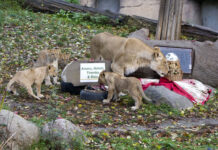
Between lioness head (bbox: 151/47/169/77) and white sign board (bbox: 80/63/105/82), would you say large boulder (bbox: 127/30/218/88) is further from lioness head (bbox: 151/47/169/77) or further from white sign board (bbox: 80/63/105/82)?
A: white sign board (bbox: 80/63/105/82)

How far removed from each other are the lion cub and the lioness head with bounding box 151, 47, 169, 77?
1.60 m

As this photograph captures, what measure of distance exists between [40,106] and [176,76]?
3.97 m

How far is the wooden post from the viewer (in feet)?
39.2

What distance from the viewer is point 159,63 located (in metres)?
9.73

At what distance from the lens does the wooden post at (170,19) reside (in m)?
12.0

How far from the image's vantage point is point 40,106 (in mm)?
7832

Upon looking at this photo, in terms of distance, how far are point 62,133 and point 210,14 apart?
14.7m

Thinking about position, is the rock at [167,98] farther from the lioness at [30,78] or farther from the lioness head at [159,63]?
the lioness at [30,78]

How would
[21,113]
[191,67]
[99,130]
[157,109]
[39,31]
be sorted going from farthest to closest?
[39,31] → [191,67] → [157,109] → [21,113] → [99,130]

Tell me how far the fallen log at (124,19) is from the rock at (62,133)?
959 centimetres

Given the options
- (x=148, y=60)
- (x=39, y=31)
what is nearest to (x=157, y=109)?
(x=148, y=60)

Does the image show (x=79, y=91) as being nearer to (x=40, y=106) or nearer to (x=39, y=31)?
(x=40, y=106)

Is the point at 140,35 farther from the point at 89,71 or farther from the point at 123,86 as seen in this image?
the point at 123,86

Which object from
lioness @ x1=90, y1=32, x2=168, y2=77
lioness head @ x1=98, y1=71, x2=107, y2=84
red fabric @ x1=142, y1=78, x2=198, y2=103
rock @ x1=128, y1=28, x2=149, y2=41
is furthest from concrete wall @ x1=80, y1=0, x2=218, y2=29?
lioness head @ x1=98, y1=71, x2=107, y2=84
